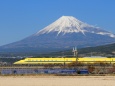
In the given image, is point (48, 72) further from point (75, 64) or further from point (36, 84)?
point (36, 84)

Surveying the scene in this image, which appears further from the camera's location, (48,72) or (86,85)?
(48,72)

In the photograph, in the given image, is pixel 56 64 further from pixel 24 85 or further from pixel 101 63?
pixel 24 85

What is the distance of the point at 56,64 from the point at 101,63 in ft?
26.0

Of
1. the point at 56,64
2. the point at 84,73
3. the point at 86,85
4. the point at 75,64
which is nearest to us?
the point at 86,85

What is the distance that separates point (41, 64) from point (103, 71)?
74.4ft

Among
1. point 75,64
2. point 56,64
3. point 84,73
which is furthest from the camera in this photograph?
point 56,64

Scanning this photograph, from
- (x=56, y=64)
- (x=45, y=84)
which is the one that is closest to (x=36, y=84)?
(x=45, y=84)

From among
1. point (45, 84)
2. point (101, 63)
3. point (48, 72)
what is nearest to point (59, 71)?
point (48, 72)

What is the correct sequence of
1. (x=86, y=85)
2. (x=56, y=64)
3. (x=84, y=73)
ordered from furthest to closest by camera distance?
(x=56, y=64)
(x=84, y=73)
(x=86, y=85)

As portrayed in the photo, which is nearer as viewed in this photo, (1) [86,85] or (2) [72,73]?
(1) [86,85]

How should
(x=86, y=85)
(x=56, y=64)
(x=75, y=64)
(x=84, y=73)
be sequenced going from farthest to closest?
(x=56, y=64)
(x=75, y=64)
(x=84, y=73)
(x=86, y=85)

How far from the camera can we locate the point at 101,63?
79438mm

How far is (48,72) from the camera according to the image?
213 ft

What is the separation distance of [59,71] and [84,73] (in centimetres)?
409
